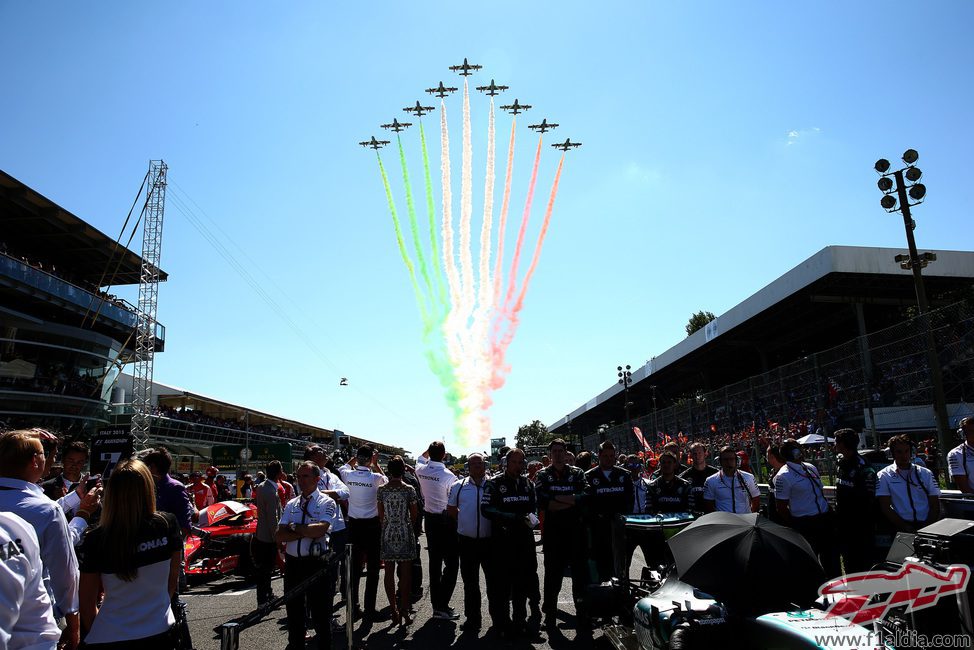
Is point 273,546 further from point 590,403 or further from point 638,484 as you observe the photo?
point 590,403

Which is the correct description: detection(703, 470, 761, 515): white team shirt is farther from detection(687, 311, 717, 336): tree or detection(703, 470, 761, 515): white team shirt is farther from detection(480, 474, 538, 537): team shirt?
detection(687, 311, 717, 336): tree

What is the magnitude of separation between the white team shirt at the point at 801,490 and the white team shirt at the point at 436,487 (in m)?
4.07

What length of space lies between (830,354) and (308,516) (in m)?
15.6

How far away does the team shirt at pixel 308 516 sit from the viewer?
19.4ft

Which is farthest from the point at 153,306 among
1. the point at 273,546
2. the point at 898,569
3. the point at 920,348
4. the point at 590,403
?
the point at 898,569

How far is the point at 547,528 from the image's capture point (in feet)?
24.4

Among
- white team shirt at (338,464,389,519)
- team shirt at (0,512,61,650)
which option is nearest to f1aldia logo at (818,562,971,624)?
team shirt at (0,512,61,650)

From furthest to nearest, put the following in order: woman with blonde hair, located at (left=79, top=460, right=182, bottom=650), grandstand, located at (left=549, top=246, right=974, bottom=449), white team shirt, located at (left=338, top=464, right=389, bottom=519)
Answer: grandstand, located at (left=549, top=246, right=974, bottom=449) < white team shirt, located at (left=338, top=464, right=389, bottom=519) < woman with blonde hair, located at (left=79, top=460, right=182, bottom=650)

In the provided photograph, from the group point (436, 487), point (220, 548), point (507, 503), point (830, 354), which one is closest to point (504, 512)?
point (507, 503)

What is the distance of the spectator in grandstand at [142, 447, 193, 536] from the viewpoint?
19.3 feet

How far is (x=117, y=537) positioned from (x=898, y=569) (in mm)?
4629

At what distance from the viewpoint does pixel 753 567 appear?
4.07 meters

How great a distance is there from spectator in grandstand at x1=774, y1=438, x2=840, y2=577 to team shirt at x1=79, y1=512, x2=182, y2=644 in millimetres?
6563

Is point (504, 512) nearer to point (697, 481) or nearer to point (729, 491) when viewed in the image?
point (697, 481)
